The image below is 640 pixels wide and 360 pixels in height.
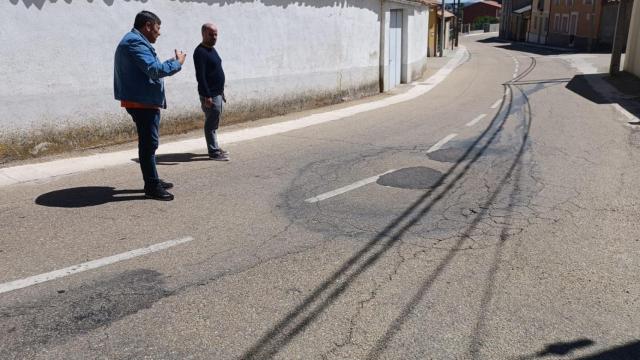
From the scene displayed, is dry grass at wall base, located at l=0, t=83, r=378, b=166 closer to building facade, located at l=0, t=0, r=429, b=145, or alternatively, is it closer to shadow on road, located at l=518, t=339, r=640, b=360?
building facade, located at l=0, t=0, r=429, b=145

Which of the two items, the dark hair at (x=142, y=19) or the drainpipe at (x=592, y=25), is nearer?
the dark hair at (x=142, y=19)

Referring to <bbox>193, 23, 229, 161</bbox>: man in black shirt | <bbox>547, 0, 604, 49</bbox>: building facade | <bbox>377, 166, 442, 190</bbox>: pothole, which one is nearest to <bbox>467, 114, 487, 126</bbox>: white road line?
<bbox>377, 166, 442, 190</bbox>: pothole

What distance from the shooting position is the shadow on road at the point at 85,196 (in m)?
6.10

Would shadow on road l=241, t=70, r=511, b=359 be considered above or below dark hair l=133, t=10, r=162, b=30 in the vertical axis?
below

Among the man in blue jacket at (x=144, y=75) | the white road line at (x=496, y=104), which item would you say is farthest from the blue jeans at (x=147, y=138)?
the white road line at (x=496, y=104)

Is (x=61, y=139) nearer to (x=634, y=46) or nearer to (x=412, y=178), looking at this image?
(x=412, y=178)

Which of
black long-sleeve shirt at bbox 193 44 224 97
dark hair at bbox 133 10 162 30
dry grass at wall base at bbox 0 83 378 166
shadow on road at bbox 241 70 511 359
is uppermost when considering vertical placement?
dark hair at bbox 133 10 162 30

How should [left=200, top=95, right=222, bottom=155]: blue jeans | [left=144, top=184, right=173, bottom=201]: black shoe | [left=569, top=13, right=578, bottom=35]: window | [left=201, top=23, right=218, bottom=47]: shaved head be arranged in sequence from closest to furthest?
[left=144, top=184, right=173, bottom=201]: black shoe < [left=201, top=23, right=218, bottom=47]: shaved head < [left=200, top=95, right=222, bottom=155]: blue jeans < [left=569, top=13, right=578, bottom=35]: window

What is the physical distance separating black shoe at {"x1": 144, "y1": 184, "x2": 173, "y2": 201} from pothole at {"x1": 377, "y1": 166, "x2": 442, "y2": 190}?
2.68m

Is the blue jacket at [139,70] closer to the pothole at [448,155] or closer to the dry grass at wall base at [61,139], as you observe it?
→ the dry grass at wall base at [61,139]

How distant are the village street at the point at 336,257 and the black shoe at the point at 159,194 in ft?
0.40

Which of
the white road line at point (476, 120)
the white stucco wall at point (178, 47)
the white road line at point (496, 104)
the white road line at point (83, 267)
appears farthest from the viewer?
the white road line at point (496, 104)

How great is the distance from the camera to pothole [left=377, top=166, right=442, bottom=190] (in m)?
6.89

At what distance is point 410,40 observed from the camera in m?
21.1
